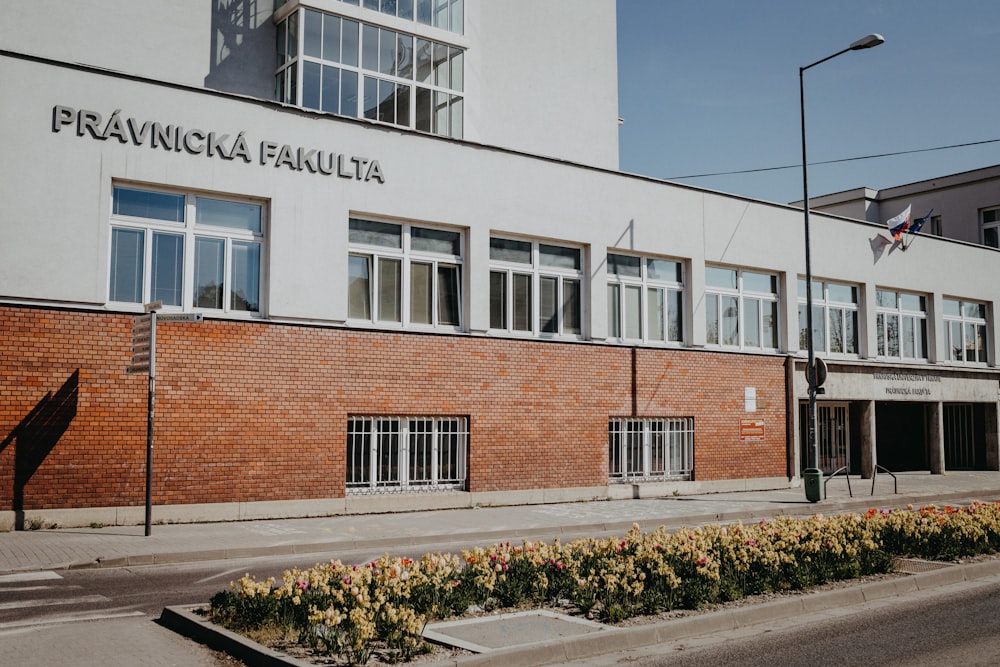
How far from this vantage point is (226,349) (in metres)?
17.0

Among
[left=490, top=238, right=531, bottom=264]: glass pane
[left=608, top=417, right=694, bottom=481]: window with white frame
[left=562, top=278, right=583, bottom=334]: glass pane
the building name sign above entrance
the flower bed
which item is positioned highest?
the building name sign above entrance

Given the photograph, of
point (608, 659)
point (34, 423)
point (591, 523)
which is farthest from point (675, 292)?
point (608, 659)

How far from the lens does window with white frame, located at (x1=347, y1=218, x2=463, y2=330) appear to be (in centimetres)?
1917

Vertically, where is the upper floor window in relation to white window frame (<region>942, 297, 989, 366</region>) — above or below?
above

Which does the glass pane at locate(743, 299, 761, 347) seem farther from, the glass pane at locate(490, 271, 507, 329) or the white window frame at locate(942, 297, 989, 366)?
the white window frame at locate(942, 297, 989, 366)

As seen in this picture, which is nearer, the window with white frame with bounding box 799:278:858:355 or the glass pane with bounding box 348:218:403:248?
the glass pane with bounding box 348:218:403:248

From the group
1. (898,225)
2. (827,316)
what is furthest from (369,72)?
(898,225)

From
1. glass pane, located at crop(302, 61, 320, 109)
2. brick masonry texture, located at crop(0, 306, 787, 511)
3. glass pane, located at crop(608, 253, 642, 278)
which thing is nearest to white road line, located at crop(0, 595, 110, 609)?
brick masonry texture, located at crop(0, 306, 787, 511)

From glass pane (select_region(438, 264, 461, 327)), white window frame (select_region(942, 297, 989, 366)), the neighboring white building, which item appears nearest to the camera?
the neighboring white building

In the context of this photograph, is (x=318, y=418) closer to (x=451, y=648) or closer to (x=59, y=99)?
(x=59, y=99)

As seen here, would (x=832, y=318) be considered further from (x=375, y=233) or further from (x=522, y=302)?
(x=375, y=233)

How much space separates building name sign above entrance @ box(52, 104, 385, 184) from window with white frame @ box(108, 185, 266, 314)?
2.77 ft

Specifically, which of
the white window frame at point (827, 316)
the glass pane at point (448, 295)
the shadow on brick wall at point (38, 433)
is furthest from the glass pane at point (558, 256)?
the shadow on brick wall at point (38, 433)

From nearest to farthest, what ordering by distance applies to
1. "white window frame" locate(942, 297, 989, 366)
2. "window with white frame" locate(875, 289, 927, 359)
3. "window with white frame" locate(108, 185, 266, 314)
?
"window with white frame" locate(108, 185, 266, 314) → "window with white frame" locate(875, 289, 927, 359) → "white window frame" locate(942, 297, 989, 366)
